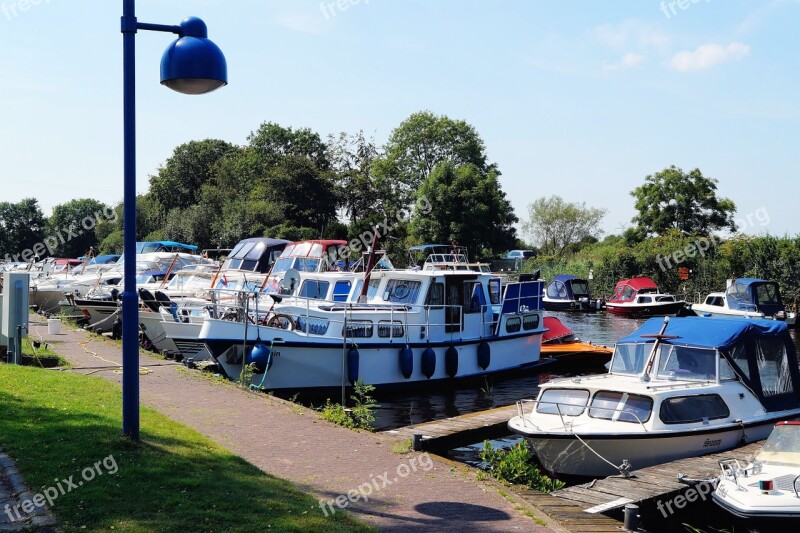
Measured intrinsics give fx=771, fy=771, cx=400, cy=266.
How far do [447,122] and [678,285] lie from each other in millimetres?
27812

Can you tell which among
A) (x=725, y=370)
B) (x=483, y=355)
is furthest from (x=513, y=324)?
(x=725, y=370)

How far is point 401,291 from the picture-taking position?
22.4 metres

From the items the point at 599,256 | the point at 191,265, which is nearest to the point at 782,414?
the point at 191,265

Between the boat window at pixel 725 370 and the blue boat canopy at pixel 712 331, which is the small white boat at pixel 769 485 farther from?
the blue boat canopy at pixel 712 331

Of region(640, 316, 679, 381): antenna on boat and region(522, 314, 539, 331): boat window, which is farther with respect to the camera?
region(522, 314, 539, 331): boat window

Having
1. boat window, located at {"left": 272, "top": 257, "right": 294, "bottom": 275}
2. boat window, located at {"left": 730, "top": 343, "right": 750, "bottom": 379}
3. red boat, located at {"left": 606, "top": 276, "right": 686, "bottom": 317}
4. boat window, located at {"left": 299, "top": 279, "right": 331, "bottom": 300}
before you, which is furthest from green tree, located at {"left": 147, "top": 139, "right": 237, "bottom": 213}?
boat window, located at {"left": 730, "top": 343, "right": 750, "bottom": 379}

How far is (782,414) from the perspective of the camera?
14547 mm

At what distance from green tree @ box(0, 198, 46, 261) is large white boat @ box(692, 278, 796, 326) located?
7915cm

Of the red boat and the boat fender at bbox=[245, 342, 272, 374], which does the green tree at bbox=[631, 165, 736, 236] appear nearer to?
the red boat

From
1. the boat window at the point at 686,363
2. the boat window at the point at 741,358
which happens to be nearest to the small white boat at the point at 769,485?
the boat window at the point at 686,363

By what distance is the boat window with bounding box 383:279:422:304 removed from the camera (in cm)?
2209

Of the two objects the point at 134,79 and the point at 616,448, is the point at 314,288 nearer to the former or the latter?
the point at 616,448

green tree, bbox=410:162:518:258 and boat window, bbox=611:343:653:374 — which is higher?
green tree, bbox=410:162:518:258

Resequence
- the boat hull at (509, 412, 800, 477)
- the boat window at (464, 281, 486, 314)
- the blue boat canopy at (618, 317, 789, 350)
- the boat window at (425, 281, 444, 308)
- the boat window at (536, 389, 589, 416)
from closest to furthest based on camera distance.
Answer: the boat hull at (509, 412, 800, 477)
the boat window at (536, 389, 589, 416)
the blue boat canopy at (618, 317, 789, 350)
the boat window at (425, 281, 444, 308)
the boat window at (464, 281, 486, 314)
